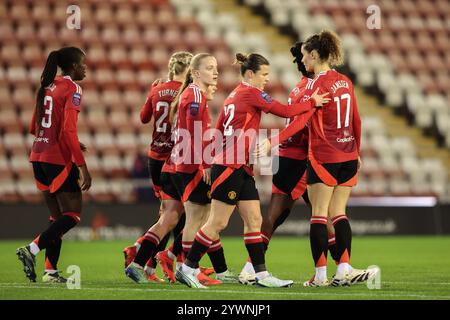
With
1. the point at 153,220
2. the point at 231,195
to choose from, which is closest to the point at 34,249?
the point at 231,195

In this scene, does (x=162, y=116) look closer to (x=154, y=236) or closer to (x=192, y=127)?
(x=192, y=127)

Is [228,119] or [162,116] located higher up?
[162,116]

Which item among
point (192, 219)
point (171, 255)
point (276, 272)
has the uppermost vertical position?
point (192, 219)

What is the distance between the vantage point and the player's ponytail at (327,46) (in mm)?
8148

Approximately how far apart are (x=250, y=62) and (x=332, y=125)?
2.91ft

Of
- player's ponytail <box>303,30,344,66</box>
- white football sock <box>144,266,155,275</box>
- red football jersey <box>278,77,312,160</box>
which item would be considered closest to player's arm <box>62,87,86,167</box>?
white football sock <box>144,266,155,275</box>

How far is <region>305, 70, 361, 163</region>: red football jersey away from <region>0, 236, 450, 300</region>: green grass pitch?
1132 mm

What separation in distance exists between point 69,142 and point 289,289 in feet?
7.97

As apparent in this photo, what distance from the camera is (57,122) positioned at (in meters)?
8.70

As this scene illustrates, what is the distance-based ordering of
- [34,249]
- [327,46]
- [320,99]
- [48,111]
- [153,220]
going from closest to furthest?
1. [320,99]
2. [327,46]
3. [34,249]
4. [48,111]
5. [153,220]

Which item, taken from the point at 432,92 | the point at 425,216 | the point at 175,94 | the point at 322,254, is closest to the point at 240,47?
the point at 432,92

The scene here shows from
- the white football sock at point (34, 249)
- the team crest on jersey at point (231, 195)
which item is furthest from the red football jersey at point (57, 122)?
the team crest on jersey at point (231, 195)

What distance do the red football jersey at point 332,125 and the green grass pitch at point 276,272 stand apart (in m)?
1.13

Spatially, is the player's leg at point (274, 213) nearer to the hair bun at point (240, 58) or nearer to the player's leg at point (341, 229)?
the player's leg at point (341, 229)
